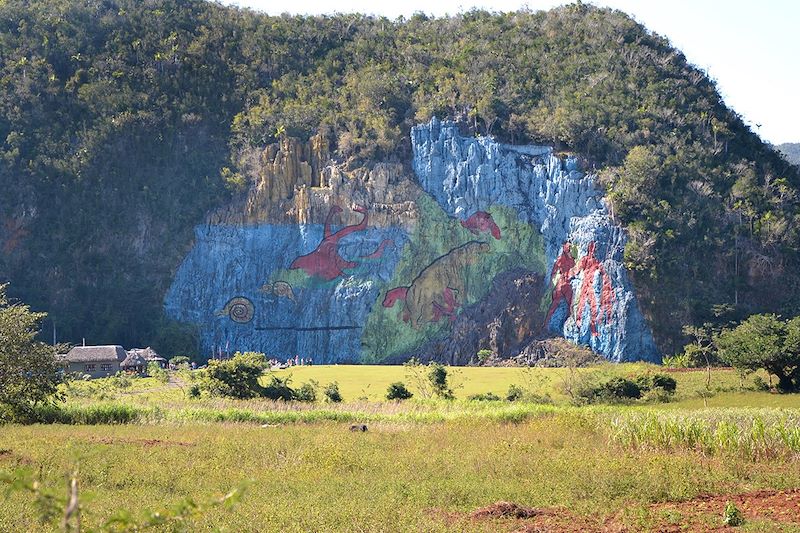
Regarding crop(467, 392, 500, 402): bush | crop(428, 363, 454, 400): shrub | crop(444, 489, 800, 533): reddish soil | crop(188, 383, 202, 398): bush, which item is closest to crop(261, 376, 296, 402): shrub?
crop(188, 383, 202, 398): bush

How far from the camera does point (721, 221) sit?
51719mm

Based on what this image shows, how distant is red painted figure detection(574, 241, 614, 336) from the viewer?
50.5m

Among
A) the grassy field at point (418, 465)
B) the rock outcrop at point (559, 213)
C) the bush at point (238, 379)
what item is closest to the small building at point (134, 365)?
the bush at point (238, 379)

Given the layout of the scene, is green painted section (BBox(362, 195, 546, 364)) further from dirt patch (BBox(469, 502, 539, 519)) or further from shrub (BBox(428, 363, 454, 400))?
dirt patch (BBox(469, 502, 539, 519))

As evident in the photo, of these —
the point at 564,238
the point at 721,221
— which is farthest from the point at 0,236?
the point at 721,221

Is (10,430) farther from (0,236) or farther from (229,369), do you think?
(0,236)

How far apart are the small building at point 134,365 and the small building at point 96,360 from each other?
14.4 inches

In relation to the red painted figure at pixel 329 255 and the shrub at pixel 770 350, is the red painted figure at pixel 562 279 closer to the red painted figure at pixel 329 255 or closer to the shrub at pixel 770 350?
the red painted figure at pixel 329 255

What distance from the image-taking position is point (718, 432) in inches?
820

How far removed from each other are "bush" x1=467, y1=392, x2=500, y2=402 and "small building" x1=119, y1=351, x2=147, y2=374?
20.7 metres

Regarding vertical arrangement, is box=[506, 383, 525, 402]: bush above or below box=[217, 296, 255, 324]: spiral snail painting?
below

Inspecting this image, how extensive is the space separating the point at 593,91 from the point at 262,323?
25166 millimetres

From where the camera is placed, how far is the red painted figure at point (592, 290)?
50.5 metres

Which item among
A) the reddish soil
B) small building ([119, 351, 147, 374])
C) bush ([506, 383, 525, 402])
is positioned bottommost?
the reddish soil
